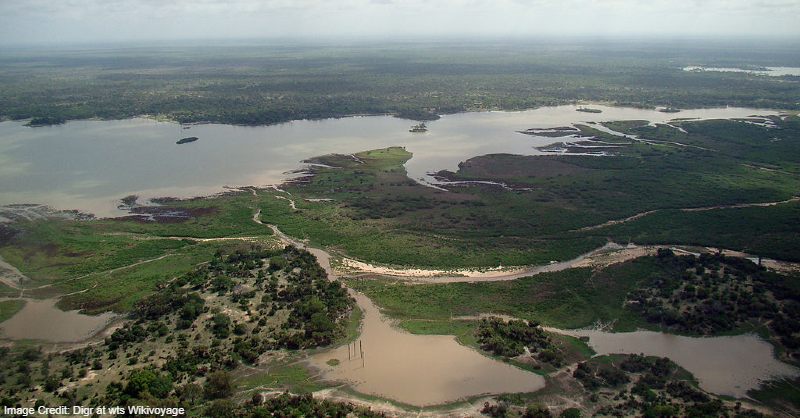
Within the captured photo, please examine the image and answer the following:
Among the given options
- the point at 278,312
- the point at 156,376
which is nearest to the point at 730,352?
the point at 278,312

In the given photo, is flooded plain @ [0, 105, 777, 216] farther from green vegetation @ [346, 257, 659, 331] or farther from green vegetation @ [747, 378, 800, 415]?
green vegetation @ [747, 378, 800, 415]

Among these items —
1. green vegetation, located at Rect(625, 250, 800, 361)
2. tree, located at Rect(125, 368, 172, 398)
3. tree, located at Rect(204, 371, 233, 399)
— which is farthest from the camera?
green vegetation, located at Rect(625, 250, 800, 361)

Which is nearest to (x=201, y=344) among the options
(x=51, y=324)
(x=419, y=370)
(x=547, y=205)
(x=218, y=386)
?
(x=218, y=386)

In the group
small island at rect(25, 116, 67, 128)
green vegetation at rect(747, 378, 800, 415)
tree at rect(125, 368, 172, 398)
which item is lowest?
green vegetation at rect(747, 378, 800, 415)

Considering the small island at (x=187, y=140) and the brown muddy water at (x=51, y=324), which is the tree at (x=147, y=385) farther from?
the small island at (x=187, y=140)

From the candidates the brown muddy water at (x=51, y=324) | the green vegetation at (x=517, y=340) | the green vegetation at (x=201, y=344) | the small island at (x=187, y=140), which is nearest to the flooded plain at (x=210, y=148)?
the small island at (x=187, y=140)

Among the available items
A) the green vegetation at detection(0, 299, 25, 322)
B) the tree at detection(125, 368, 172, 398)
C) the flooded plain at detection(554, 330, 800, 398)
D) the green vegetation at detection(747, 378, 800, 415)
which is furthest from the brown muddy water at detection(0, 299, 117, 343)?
the green vegetation at detection(747, 378, 800, 415)

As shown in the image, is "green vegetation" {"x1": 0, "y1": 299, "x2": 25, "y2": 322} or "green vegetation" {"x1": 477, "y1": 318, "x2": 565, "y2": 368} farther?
"green vegetation" {"x1": 0, "y1": 299, "x2": 25, "y2": 322}
